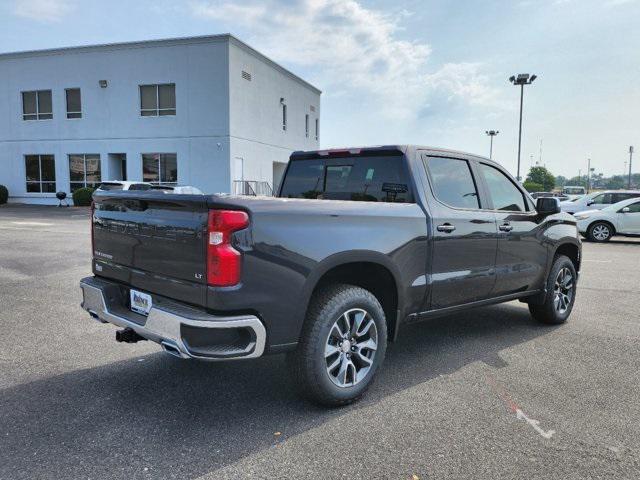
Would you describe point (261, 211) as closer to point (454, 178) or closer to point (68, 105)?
point (454, 178)

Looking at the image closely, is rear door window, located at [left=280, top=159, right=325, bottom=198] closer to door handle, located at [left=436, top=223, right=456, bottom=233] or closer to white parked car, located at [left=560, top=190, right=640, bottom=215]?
door handle, located at [left=436, top=223, right=456, bottom=233]

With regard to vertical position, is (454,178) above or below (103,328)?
above

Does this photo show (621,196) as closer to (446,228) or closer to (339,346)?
(446,228)

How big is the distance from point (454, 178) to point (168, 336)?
9.64 ft

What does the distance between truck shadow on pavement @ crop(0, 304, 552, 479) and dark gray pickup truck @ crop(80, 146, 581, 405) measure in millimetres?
431

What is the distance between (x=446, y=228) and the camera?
14.2 ft

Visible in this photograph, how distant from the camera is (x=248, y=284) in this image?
3.08 metres

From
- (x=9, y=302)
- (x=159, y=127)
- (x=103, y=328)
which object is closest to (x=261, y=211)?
(x=103, y=328)

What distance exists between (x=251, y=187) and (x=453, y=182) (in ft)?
80.5

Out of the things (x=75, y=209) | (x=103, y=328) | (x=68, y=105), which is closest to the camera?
(x=103, y=328)

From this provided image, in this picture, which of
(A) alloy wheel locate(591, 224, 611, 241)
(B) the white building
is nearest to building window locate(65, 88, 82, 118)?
(B) the white building

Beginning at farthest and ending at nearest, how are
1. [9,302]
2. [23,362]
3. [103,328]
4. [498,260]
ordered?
1. [9,302]
2. [103,328]
3. [498,260]
4. [23,362]

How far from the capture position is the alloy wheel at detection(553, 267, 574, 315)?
5.88 meters

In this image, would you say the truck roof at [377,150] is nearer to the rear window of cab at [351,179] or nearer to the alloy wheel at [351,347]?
the rear window of cab at [351,179]
